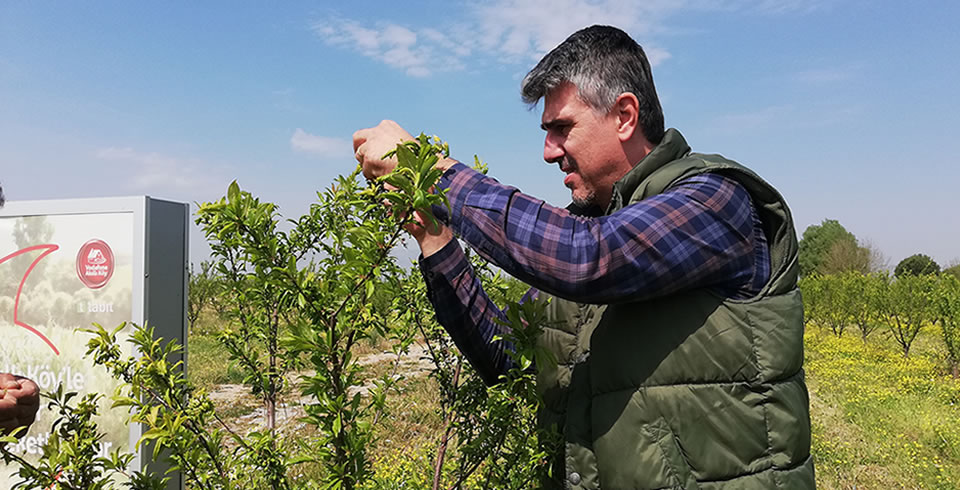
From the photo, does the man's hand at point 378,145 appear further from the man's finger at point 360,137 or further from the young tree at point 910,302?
the young tree at point 910,302

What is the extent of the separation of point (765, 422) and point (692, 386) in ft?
0.61

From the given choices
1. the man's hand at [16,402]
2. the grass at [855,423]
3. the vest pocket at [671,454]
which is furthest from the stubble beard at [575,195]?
the man's hand at [16,402]

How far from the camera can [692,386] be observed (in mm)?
1376

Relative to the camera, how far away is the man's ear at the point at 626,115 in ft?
5.24

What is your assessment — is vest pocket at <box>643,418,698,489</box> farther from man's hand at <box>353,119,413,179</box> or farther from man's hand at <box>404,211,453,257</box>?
man's hand at <box>353,119,413,179</box>

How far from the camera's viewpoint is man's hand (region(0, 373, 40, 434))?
1.98 meters

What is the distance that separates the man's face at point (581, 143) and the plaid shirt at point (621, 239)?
248mm

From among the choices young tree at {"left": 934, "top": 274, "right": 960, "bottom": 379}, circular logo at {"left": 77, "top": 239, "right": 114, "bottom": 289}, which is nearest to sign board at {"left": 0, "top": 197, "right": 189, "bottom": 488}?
circular logo at {"left": 77, "top": 239, "right": 114, "bottom": 289}

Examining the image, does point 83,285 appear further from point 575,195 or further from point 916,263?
point 916,263

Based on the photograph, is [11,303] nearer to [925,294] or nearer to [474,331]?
[474,331]

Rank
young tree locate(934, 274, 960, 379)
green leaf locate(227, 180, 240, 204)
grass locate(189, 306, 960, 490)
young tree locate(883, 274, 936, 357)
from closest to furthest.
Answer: green leaf locate(227, 180, 240, 204) → grass locate(189, 306, 960, 490) → young tree locate(934, 274, 960, 379) → young tree locate(883, 274, 936, 357)

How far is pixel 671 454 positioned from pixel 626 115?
2.74 feet

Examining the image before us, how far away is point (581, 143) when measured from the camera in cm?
162

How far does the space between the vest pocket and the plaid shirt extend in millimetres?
309
